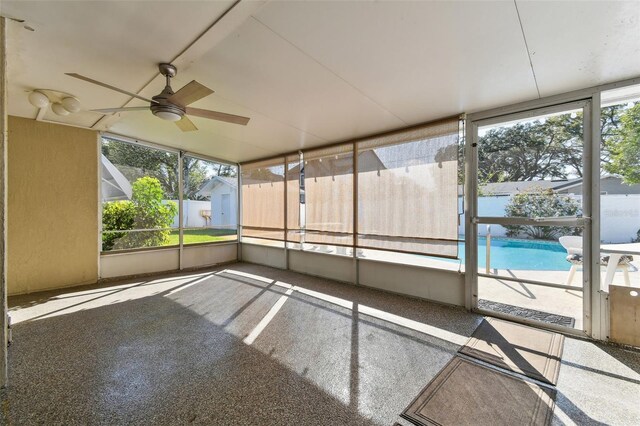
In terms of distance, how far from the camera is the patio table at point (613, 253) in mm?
2570

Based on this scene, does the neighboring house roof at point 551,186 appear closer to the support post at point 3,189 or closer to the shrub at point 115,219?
the support post at point 3,189

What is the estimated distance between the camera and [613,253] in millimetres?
2615

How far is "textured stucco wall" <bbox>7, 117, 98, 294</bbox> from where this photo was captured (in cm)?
371

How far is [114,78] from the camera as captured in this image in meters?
2.57

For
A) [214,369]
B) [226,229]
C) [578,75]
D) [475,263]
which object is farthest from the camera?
[226,229]

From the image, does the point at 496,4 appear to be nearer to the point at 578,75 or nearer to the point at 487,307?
the point at 578,75

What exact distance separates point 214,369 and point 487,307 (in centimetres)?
327

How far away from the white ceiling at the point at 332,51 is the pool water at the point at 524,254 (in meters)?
1.81

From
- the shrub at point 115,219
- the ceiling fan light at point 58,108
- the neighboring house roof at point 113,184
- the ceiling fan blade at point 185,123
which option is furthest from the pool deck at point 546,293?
the neighboring house roof at point 113,184

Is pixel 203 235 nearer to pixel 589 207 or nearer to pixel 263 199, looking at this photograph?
pixel 263 199

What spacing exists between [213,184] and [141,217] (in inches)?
66.9

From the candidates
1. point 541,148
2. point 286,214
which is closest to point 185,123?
point 286,214

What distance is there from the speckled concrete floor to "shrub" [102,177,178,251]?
4.43 ft

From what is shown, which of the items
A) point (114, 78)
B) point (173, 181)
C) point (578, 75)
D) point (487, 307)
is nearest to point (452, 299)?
point (487, 307)
